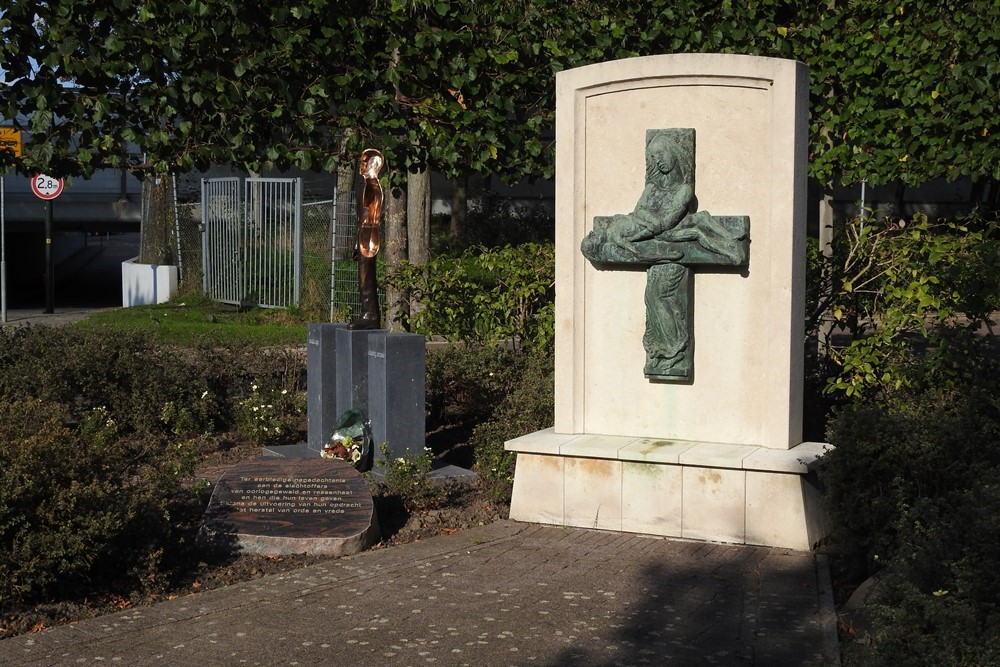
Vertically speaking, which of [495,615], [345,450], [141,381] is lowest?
[495,615]

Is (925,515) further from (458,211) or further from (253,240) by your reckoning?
(458,211)

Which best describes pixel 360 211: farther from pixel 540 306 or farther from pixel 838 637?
pixel 838 637

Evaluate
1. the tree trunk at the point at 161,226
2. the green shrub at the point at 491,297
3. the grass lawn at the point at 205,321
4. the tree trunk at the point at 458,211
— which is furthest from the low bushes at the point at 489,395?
the tree trunk at the point at 458,211

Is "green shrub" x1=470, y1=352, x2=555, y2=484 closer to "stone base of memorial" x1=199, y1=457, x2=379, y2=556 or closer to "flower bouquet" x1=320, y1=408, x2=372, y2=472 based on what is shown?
"flower bouquet" x1=320, y1=408, x2=372, y2=472

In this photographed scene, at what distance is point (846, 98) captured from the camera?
1034 centimetres

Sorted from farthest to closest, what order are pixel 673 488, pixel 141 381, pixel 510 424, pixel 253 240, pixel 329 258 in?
pixel 253 240 < pixel 329 258 < pixel 141 381 < pixel 510 424 < pixel 673 488

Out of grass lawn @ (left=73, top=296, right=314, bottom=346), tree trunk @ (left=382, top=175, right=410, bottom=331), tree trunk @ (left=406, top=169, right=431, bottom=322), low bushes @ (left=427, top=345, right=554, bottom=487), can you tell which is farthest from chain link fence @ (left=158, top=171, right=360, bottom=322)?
low bushes @ (left=427, top=345, right=554, bottom=487)

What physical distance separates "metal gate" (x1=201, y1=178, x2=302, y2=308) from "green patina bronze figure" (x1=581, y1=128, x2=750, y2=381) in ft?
42.9

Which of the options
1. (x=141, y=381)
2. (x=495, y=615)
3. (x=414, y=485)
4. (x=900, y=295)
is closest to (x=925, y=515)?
(x=495, y=615)

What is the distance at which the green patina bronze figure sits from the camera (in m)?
7.45

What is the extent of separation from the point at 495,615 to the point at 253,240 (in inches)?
641

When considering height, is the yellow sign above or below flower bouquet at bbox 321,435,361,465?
above

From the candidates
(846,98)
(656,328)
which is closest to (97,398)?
(656,328)

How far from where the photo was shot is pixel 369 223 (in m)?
9.38
